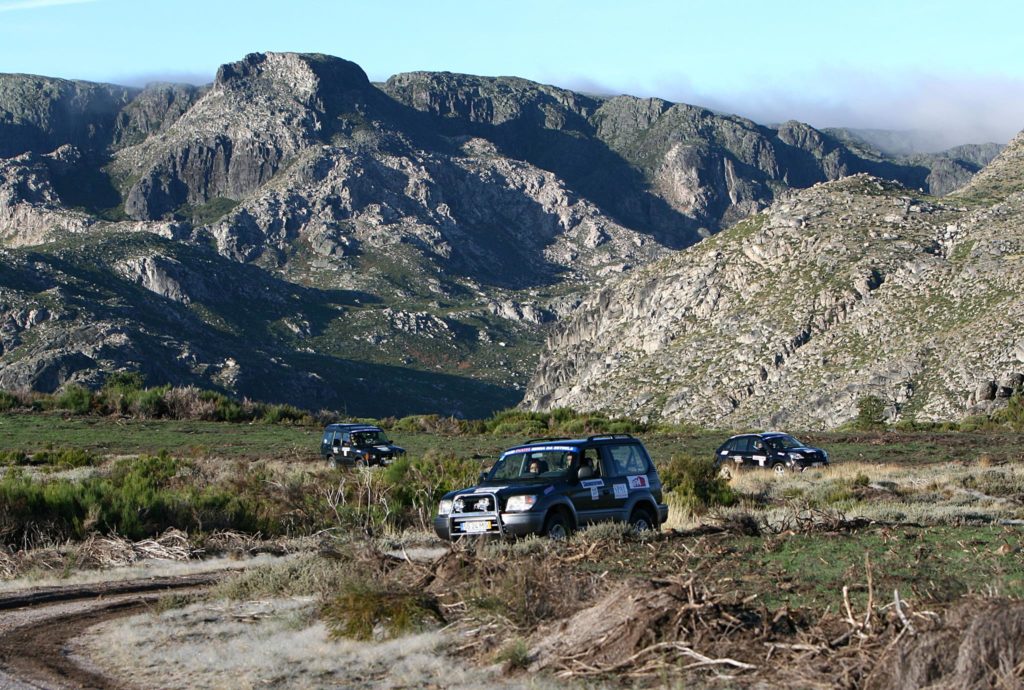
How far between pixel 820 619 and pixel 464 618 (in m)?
3.71

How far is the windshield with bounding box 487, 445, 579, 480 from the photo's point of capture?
61.7 feet

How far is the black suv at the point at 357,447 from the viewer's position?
145ft

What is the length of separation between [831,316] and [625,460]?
81.3 m

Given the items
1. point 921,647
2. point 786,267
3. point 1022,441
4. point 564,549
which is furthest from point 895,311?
point 921,647

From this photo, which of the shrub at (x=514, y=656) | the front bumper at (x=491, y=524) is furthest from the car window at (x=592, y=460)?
the shrub at (x=514, y=656)

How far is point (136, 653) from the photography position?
11.9 metres

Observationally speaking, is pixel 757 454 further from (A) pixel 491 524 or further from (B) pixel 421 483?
(A) pixel 491 524

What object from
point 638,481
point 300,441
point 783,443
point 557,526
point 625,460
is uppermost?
point 625,460

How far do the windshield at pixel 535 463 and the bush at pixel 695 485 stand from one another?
18.0 ft

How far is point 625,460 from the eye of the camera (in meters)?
19.7

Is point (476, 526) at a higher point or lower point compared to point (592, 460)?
lower

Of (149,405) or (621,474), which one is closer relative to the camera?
(621,474)

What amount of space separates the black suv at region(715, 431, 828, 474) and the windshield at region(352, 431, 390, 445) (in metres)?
13.2

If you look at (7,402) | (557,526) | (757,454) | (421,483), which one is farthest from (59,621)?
(7,402)
